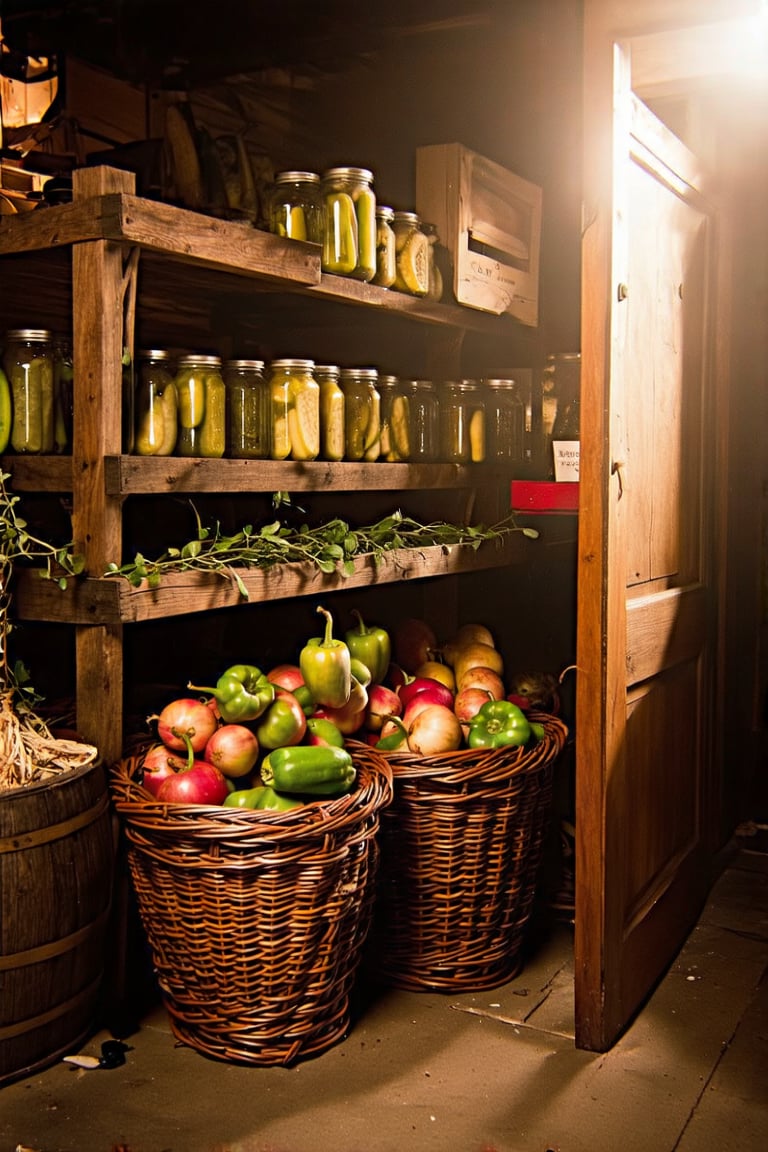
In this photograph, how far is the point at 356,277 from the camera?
122 inches

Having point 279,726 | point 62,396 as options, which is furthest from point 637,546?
point 62,396

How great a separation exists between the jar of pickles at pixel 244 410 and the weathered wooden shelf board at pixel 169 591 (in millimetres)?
295

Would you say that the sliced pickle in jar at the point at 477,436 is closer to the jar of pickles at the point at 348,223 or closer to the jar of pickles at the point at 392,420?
the jar of pickles at the point at 392,420

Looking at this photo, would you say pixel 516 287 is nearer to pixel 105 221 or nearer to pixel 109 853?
pixel 105 221

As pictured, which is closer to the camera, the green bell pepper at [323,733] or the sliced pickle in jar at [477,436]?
the green bell pepper at [323,733]

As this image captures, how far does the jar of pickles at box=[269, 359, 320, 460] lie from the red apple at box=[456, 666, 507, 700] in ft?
2.42

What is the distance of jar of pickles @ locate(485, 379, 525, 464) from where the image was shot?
12.1 ft

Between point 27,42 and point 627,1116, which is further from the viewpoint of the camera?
point 27,42

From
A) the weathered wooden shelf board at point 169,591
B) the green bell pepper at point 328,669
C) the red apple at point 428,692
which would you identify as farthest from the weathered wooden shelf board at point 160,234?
the red apple at point 428,692

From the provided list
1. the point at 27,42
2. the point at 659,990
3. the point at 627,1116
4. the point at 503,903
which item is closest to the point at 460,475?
the point at 503,903

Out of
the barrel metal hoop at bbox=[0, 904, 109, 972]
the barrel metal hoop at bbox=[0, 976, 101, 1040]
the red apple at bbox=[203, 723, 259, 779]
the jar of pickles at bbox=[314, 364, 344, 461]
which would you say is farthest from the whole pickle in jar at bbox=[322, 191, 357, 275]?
the barrel metal hoop at bbox=[0, 976, 101, 1040]

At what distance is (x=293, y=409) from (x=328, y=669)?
65 cm

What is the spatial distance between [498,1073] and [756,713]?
2.20 m

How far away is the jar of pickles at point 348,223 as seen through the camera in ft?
9.89
